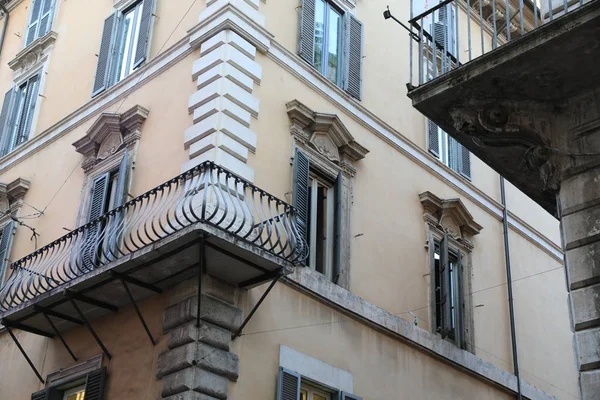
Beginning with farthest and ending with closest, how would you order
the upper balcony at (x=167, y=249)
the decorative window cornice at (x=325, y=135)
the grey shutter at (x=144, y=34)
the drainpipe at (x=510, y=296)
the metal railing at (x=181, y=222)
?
the drainpipe at (x=510, y=296) < the grey shutter at (x=144, y=34) < the decorative window cornice at (x=325, y=135) < the metal railing at (x=181, y=222) < the upper balcony at (x=167, y=249)

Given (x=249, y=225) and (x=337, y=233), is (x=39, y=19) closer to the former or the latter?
(x=337, y=233)

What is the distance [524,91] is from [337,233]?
191 inches

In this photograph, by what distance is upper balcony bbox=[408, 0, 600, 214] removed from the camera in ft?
26.3

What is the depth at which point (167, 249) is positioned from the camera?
10211 mm

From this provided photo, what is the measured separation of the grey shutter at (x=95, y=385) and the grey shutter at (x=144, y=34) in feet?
16.3

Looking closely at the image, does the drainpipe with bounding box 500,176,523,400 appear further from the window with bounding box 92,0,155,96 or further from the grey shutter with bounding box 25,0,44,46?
the grey shutter with bounding box 25,0,44,46

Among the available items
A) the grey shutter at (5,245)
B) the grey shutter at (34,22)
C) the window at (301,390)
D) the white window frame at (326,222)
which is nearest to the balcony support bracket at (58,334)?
the grey shutter at (5,245)

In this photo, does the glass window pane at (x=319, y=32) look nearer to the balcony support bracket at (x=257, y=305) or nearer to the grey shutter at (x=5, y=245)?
the balcony support bracket at (x=257, y=305)

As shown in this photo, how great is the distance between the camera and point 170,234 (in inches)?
397

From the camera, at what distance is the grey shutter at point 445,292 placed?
14305 millimetres

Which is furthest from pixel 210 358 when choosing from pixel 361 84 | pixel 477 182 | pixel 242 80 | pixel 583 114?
pixel 477 182

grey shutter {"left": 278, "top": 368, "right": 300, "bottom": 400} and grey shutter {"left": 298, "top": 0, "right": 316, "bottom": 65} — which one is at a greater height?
grey shutter {"left": 298, "top": 0, "right": 316, "bottom": 65}

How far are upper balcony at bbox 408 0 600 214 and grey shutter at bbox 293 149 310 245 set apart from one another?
3.56 metres

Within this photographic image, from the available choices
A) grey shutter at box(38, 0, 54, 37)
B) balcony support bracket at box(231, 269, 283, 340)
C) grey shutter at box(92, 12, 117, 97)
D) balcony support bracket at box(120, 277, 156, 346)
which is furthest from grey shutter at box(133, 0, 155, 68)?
balcony support bracket at box(231, 269, 283, 340)
